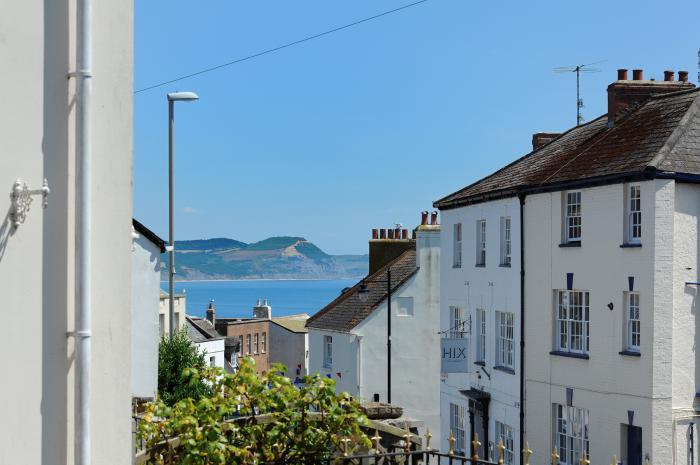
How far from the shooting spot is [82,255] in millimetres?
5254

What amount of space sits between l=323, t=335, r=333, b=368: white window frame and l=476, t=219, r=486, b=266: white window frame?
1395 cm

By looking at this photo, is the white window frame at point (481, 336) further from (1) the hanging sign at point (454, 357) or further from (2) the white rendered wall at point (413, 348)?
(2) the white rendered wall at point (413, 348)

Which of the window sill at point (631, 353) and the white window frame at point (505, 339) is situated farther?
the white window frame at point (505, 339)

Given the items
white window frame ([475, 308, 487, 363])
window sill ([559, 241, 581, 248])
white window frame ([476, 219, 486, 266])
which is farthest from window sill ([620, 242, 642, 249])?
white window frame ([476, 219, 486, 266])

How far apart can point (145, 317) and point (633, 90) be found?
51.3ft

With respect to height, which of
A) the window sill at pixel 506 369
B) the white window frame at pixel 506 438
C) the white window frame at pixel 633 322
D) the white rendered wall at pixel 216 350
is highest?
the white window frame at pixel 633 322

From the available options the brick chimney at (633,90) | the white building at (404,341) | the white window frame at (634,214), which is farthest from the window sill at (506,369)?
the white building at (404,341)

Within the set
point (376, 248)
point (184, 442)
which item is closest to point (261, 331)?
point (376, 248)

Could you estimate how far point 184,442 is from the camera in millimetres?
7492

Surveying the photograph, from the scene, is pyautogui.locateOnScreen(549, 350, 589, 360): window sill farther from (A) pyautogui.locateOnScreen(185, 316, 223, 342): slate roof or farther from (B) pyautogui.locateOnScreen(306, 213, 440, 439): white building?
(A) pyautogui.locateOnScreen(185, 316, 223, 342): slate roof

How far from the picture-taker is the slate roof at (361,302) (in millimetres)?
42125

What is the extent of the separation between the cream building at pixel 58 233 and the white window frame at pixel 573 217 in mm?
21595

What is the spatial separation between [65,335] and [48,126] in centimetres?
108
